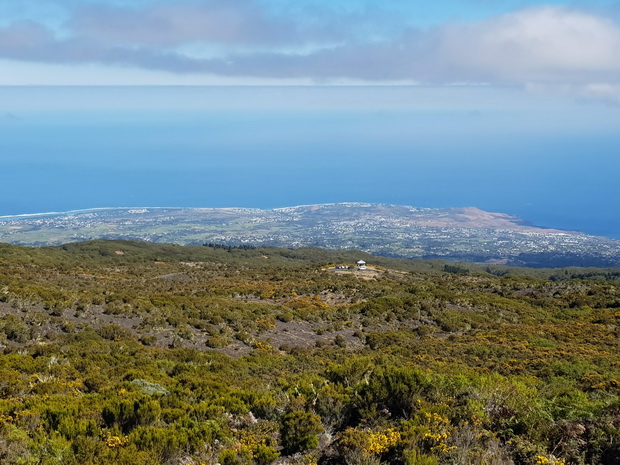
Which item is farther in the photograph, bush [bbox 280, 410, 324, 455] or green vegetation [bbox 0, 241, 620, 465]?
bush [bbox 280, 410, 324, 455]

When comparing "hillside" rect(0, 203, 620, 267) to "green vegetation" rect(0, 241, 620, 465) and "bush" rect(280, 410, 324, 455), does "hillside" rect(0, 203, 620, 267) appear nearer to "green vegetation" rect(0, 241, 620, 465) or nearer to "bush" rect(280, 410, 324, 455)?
"green vegetation" rect(0, 241, 620, 465)

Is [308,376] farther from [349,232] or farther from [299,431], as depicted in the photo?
[349,232]

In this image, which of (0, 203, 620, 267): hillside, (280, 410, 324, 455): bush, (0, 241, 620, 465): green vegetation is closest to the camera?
(0, 241, 620, 465): green vegetation

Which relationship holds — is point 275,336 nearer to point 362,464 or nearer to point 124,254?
point 362,464

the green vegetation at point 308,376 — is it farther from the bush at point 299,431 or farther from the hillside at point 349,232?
the hillside at point 349,232

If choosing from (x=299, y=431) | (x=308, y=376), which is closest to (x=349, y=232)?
(x=308, y=376)

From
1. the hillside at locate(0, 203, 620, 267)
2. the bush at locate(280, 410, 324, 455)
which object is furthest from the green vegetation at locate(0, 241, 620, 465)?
the hillside at locate(0, 203, 620, 267)
